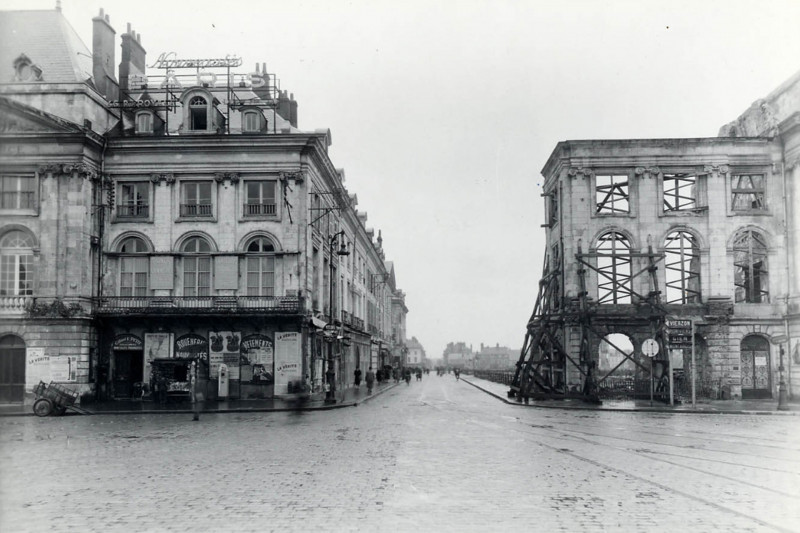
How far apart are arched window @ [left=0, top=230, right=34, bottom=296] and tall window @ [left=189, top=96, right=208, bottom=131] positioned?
944 cm

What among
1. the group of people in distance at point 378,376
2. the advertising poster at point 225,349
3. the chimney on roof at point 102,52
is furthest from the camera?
the group of people in distance at point 378,376

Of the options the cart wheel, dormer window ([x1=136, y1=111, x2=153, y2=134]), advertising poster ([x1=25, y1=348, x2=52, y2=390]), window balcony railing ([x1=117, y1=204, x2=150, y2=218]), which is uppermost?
dormer window ([x1=136, y1=111, x2=153, y2=134])

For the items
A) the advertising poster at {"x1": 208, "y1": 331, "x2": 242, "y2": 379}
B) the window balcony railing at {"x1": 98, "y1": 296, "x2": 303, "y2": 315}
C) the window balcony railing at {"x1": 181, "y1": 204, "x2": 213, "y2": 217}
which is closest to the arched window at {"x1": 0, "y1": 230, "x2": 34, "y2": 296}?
the window balcony railing at {"x1": 98, "y1": 296, "x2": 303, "y2": 315}

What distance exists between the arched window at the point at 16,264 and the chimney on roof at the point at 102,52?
9.09 m

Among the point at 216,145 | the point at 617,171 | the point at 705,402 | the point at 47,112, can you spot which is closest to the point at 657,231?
the point at 617,171

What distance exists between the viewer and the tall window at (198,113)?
37.2 meters

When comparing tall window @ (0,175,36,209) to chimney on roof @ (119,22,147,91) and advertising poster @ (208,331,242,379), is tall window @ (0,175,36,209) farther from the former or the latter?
advertising poster @ (208,331,242,379)

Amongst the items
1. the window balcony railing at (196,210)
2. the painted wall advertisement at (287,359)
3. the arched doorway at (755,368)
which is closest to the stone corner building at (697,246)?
the arched doorway at (755,368)

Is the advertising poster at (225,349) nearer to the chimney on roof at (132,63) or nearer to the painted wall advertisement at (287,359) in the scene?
the painted wall advertisement at (287,359)

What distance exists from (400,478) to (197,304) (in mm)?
24797

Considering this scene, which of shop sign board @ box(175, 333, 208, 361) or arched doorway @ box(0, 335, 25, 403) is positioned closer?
arched doorway @ box(0, 335, 25, 403)

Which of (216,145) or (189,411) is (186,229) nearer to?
(216,145)

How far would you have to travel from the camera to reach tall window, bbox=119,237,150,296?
3600 centimetres

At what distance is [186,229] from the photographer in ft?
118
